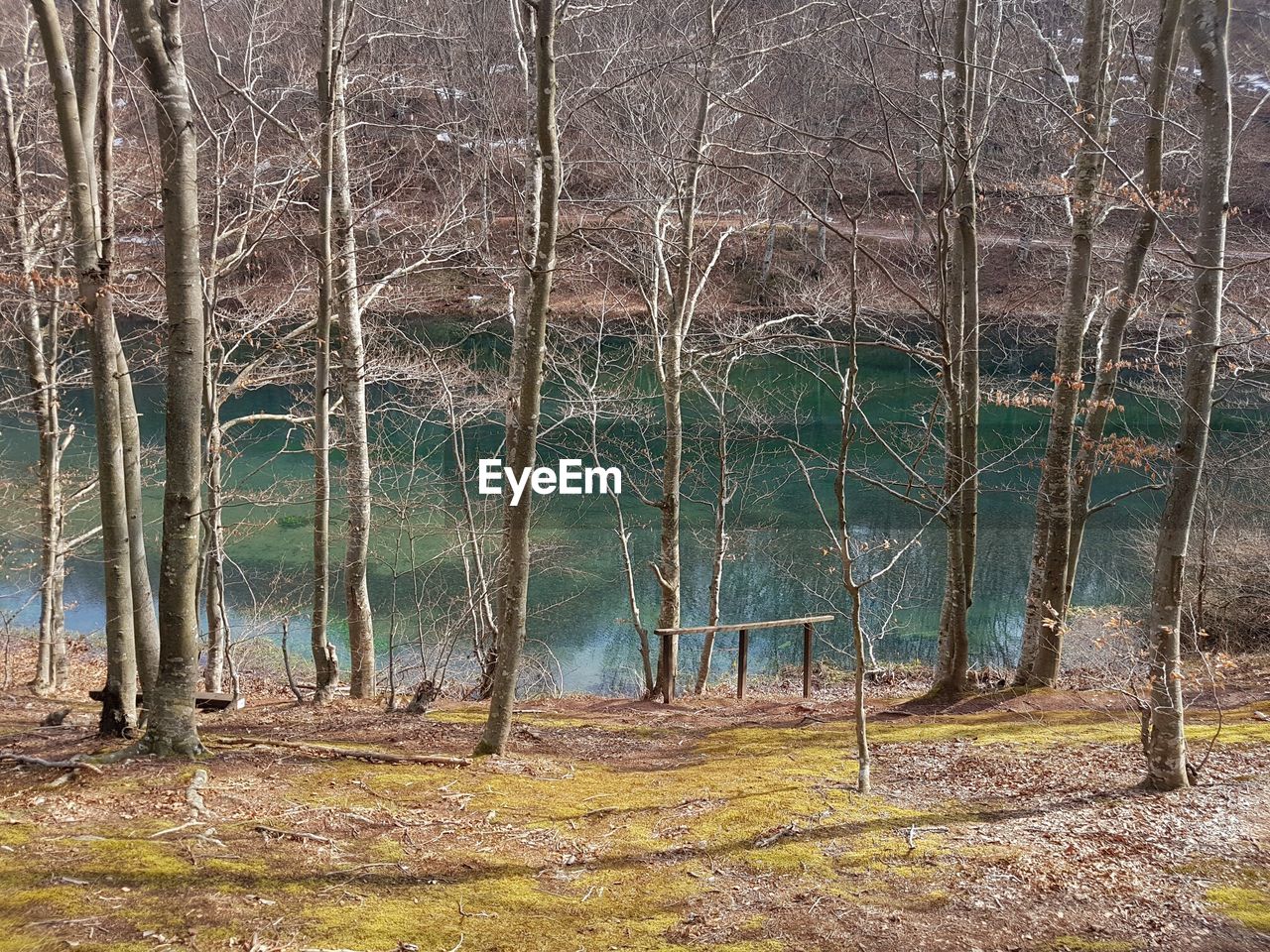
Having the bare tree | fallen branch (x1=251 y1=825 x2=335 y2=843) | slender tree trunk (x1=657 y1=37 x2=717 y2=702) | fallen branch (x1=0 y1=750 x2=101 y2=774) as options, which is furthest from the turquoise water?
fallen branch (x1=251 y1=825 x2=335 y2=843)

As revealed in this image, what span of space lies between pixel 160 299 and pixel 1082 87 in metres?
10.7

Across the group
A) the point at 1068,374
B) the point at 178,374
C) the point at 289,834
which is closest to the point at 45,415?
the point at 178,374

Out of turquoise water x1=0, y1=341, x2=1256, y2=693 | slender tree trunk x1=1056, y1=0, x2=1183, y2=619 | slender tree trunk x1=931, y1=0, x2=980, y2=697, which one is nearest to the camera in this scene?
slender tree trunk x1=1056, y1=0, x2=1183, y2=619

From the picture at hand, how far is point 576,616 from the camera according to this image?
51.2 feet

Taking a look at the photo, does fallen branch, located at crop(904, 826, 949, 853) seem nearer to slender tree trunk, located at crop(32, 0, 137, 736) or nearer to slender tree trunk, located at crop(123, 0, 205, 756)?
slender tree trunk, located at crop(123, 0, 205, 756)

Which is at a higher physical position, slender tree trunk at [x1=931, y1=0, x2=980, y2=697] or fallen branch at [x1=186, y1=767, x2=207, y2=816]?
slender tree trunk at [x1=931, y1=0, x2=980, y2=697]

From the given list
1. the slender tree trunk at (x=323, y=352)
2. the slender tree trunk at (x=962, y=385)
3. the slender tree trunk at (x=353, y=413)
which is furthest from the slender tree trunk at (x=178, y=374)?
the slender tree trunk at (x=962, y=385)

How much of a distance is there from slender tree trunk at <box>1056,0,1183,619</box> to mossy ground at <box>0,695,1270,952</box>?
304 cm

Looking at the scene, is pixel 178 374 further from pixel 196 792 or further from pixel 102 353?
pixel 196 792

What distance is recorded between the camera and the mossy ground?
3334 mm

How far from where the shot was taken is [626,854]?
4.34 m

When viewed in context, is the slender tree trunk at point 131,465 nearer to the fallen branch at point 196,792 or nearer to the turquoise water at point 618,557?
the fallen branch at point 196,792

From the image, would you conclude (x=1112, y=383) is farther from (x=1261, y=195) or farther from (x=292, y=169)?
(x=1261, y=195)

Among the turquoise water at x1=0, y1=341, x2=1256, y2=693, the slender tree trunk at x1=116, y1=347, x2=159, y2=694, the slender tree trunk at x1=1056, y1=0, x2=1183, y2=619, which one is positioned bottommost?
the turquoise water at x1=0, y1=341, x2=1256, y2=693
